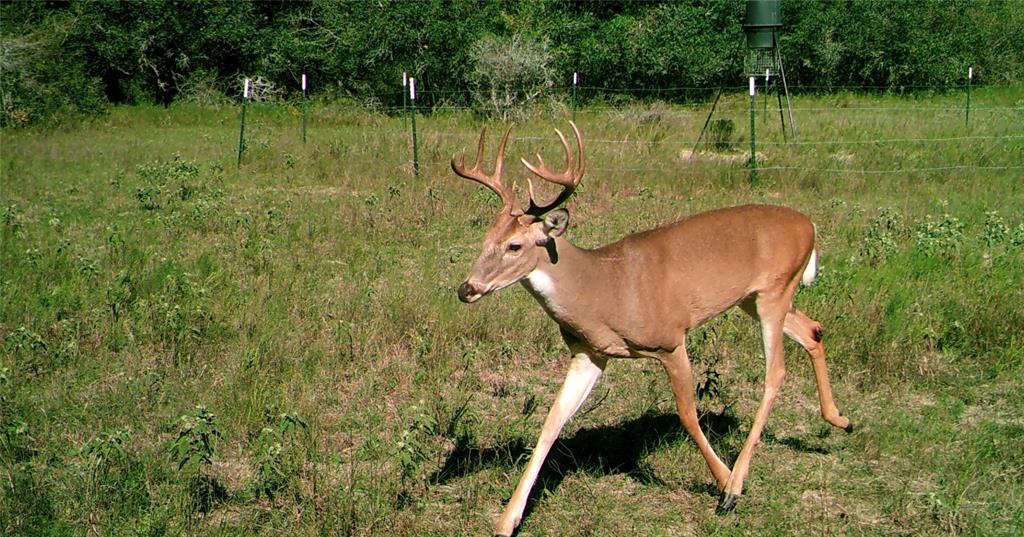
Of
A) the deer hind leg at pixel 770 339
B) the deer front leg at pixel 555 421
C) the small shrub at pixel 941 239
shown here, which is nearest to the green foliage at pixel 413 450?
the deer front leg at pixel 555 421

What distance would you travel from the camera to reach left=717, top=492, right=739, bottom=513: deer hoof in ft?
16.4

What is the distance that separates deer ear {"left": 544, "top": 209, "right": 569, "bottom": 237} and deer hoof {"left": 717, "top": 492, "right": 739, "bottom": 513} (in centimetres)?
157

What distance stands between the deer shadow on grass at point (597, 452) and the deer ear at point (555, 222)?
1.30 m

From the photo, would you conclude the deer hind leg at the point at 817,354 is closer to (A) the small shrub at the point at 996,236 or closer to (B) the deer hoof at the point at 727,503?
(B) the deer hoof at the point at 727,503

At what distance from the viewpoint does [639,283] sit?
16.9 feet

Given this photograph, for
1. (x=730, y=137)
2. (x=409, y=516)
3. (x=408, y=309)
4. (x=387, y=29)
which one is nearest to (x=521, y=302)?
(x=408, y=309)

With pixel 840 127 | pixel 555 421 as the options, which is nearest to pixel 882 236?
pixel 555 421

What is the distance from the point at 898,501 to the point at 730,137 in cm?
1062

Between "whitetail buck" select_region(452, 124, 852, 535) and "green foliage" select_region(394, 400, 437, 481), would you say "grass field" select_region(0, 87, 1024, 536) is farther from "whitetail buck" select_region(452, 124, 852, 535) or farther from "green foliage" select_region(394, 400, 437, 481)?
"whitetail buck" select_region(452, 124, 852, 535)

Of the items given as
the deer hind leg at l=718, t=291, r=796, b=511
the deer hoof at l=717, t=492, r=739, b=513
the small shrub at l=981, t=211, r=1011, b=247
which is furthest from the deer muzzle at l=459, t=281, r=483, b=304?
the small shrub at l=981, t=211, r=1011, b=247

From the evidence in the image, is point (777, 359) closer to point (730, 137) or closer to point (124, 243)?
point (124, 243)

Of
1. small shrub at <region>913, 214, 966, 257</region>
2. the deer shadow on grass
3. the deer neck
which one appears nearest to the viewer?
the deer neck

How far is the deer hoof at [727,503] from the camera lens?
16.4 ft

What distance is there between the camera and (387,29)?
2369cm
